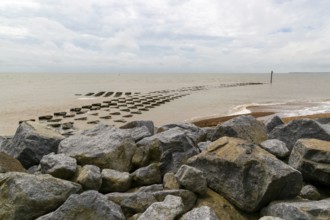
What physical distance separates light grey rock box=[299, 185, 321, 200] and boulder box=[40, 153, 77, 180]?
3232 millimetres

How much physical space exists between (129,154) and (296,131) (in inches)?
124

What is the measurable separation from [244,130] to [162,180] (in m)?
2.06

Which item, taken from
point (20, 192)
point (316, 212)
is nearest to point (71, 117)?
point (20, 192)

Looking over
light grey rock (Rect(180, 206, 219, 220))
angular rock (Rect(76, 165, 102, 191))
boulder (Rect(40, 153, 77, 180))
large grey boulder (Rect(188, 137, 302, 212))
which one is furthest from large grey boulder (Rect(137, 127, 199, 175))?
light grey rock (Rect(180, 206, 219, 220))

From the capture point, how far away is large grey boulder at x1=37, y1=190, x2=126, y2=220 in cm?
350

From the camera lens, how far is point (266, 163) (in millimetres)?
3994

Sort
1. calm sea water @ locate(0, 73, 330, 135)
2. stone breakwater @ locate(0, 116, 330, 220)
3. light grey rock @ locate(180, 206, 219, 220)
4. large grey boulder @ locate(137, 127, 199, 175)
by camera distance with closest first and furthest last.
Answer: light grey rock @ locate(180, 206, 219, 220)
stone breakwater @ locate(0, 116, 330, 220)
large grey boulder @ locate(137, 127, 199, 175)
calm sea water @ locate(0, 73, 330, 135)

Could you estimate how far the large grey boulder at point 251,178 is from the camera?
154 inches

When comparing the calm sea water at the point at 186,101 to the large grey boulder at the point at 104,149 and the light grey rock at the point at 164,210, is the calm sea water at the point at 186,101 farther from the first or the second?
the light grey rock at the point at 164,210

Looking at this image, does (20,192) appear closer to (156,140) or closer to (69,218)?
(69,218)

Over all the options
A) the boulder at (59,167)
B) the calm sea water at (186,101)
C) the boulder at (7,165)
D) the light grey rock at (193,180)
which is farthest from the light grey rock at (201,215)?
the calm sea water at (186,101)

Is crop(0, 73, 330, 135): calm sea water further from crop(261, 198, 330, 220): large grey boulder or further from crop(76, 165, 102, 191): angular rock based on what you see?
crop(261, 198, 330, 220): large grey boulder

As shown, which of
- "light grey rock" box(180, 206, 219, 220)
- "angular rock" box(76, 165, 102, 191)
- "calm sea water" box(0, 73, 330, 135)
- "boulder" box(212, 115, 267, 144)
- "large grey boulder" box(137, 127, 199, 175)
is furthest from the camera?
"calm sea water" box(0, 73, 330, 135)

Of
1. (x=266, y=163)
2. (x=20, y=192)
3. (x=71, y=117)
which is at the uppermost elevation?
(x=266, y=163)
